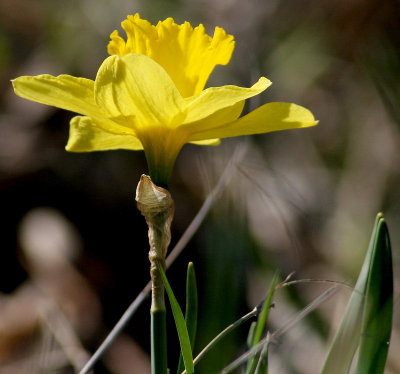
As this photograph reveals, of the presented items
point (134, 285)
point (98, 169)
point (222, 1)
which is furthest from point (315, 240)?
point (222, 1)

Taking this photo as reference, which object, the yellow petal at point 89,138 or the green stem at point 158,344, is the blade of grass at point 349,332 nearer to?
the green stem at point 158,344

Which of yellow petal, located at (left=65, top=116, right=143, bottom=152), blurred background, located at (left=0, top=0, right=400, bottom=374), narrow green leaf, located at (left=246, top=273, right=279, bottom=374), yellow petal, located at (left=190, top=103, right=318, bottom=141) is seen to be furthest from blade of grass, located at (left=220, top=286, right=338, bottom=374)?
blurred background, located at (left=0, top=0, right=400, bottom=374)

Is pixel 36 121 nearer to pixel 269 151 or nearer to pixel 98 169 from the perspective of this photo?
pixel 98 169

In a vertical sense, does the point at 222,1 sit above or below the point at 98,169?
above

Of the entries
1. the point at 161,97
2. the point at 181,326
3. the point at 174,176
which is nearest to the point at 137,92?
the point at 161,97

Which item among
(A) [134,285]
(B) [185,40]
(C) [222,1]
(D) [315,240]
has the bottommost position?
(A) [134,285]

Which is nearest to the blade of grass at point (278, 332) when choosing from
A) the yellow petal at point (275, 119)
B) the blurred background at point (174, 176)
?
the yellow petal at point (275, 119)

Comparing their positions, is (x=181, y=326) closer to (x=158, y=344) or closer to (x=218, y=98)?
(x=158, y=344)
